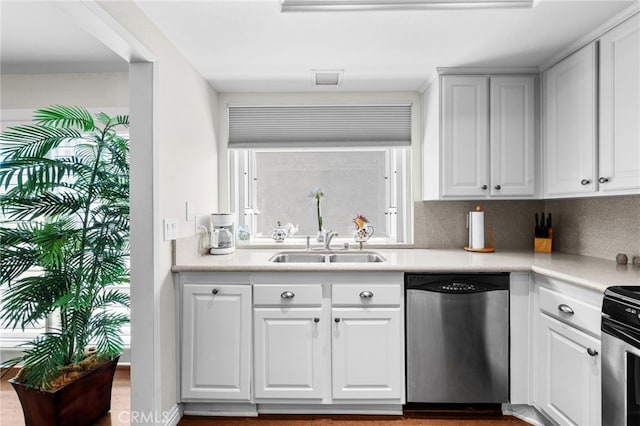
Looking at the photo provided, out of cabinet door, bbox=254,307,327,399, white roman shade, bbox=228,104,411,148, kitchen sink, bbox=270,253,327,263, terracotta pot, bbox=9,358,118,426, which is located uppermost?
white roman shade, bbox=228,104,411,148

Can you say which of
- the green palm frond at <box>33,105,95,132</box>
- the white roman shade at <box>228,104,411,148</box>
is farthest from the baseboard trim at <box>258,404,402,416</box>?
the green palm frond at <box>33,105,95,132</box>

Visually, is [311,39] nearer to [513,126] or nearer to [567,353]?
[513,126]

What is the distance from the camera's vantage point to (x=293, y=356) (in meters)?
2.28

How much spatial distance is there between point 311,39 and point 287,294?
145cm

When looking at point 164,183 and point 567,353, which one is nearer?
point 567,353

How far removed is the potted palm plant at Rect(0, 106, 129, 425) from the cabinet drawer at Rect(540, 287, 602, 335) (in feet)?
8.11

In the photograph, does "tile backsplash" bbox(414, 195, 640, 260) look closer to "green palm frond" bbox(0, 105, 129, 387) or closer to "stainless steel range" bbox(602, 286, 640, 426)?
"stainless steel range" bbox(602, 286, 640, 426)

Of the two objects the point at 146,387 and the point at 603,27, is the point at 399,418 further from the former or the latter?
the point at 603,27

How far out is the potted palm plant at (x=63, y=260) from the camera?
6.95ft

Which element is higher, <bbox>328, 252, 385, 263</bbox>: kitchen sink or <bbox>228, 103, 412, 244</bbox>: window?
<bbox>228, 103, 412, 244</bbox>: window

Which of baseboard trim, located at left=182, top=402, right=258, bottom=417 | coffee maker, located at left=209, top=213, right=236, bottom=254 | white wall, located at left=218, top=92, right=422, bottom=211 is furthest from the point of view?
white wall, located at left=218, top=92, right=422, bottom=211

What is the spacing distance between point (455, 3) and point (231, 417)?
2548mm

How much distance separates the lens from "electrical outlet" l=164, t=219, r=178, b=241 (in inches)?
84.0

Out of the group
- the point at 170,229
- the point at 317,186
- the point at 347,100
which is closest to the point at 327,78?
the point at 347,100
